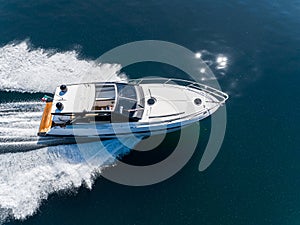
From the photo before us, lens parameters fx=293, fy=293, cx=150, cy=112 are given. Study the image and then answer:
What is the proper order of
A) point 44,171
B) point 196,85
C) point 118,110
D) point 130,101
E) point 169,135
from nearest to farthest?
point 44,171
point 118,110
point 130,101
point 169,135
point 196,85

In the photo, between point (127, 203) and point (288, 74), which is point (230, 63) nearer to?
point (288, 74)


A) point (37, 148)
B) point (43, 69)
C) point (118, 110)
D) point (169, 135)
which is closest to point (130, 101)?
point (118, 110)

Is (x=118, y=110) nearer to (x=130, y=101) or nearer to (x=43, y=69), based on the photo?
(x=130, y=101)

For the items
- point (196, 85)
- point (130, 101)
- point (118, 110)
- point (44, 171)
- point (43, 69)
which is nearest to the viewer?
point (44, 171)

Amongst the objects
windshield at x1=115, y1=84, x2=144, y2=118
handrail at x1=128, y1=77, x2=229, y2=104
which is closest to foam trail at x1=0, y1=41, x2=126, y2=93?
handrail at x1=128, y1=77, x2=229, y2=104

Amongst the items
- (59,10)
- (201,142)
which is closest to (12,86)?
(59,10)

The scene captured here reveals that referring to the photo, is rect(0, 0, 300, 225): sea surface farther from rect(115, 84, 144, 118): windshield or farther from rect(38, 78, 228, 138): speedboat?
rect(115, 84, 144, 118): windshield
